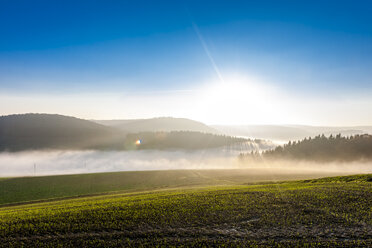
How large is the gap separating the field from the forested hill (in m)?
147

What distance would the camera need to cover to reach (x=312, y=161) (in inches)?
6491

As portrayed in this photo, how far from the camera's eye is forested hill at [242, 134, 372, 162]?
494ft

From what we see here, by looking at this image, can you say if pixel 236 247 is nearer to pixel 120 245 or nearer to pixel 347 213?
pixel 120 245

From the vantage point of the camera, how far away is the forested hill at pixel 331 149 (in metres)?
151

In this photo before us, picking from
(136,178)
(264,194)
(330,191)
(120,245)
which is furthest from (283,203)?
(136,178)

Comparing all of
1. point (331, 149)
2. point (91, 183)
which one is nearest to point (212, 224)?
point (91, 183)

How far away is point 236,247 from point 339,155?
168m

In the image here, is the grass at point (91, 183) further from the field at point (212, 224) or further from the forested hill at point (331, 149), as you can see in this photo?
the forested hill at point (331, 149)

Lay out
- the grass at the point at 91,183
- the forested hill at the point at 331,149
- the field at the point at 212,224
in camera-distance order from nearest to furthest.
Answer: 1. the field at the point at 212,224
2. the grass at the point at 91,183
3. the forested hill at the point at 331,149

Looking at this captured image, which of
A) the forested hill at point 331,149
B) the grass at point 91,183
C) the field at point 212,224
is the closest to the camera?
the field at point 212,224

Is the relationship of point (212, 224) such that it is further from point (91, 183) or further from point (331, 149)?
point (331, 149)

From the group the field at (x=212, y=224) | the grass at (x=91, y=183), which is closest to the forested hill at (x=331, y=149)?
the grass at (x=91, y=183)

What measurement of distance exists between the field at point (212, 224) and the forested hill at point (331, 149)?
482 feet

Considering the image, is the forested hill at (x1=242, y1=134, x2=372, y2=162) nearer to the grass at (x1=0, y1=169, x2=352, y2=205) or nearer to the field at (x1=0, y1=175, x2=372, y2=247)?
the grass at (x1=0, y1=169, x2=352, y2=205)
